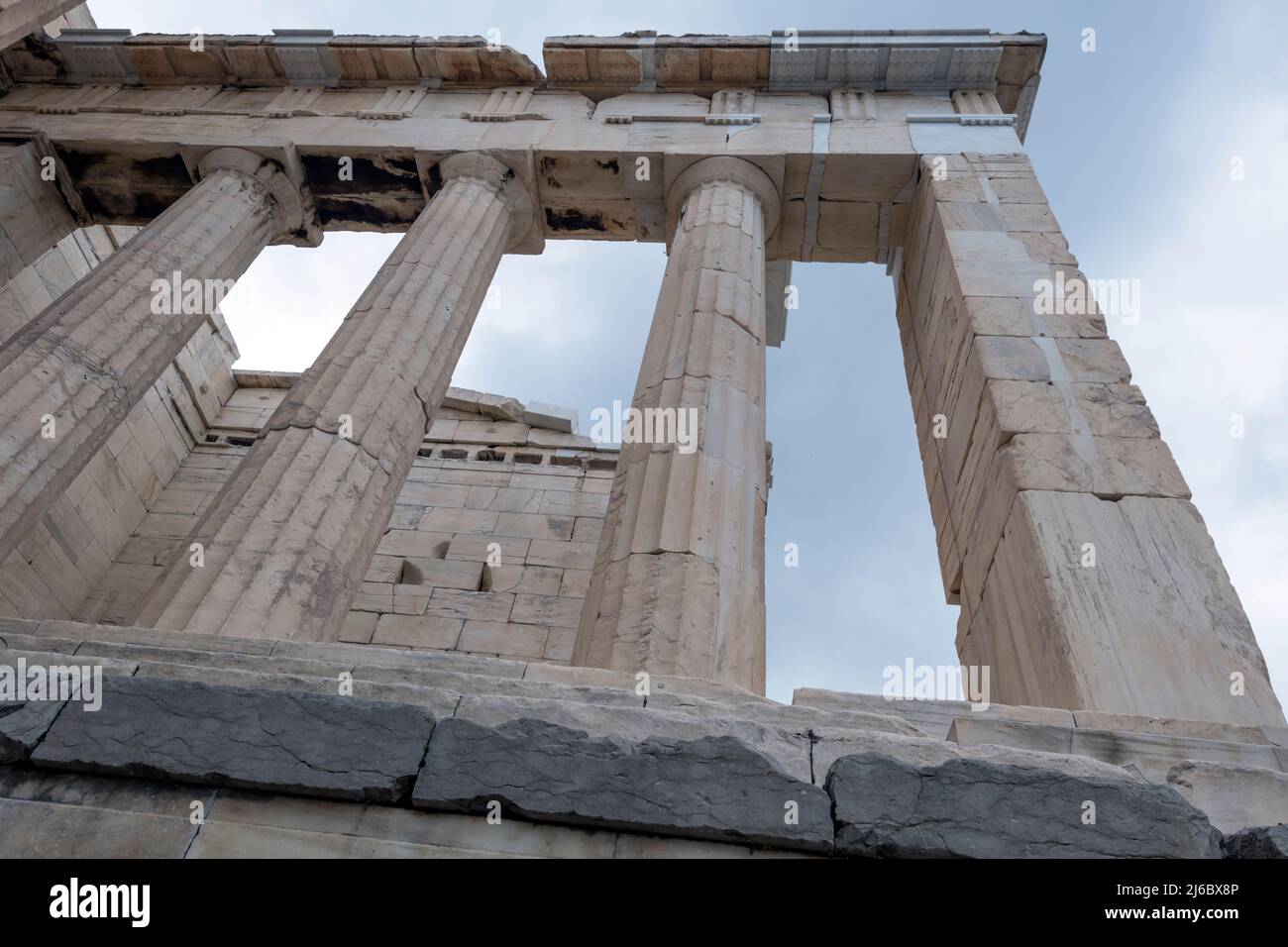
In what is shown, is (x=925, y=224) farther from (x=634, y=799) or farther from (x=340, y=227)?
(x=634, y=799)

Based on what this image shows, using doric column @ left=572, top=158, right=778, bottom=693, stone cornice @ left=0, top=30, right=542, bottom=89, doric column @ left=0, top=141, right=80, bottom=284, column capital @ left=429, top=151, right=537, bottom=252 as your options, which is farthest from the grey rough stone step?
doric column @ left=0, top=141, right=80, bottom=284

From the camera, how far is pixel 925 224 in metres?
12.0

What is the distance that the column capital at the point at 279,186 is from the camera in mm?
12844

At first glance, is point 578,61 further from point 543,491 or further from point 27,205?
point 27,205

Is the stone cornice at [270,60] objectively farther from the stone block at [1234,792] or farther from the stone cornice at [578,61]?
the stone block at [1234,792]

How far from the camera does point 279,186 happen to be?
1309 centimetres

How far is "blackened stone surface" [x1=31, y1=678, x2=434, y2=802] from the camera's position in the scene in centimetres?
386

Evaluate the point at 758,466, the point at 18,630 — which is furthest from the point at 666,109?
the point at 18,630

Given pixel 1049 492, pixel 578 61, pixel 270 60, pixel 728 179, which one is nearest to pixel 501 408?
pixel 578 61

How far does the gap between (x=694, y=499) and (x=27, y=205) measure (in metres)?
11.3

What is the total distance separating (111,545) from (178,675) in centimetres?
1158

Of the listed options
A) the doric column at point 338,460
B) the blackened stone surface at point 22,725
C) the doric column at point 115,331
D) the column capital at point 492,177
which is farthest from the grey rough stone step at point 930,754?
the column capital at point 492,177

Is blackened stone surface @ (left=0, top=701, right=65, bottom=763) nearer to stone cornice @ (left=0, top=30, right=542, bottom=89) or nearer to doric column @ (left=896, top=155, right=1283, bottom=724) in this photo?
doric column @ (left=896, top=155, right=1283, bottom=724)

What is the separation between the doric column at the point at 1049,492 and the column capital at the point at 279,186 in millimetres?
8479
